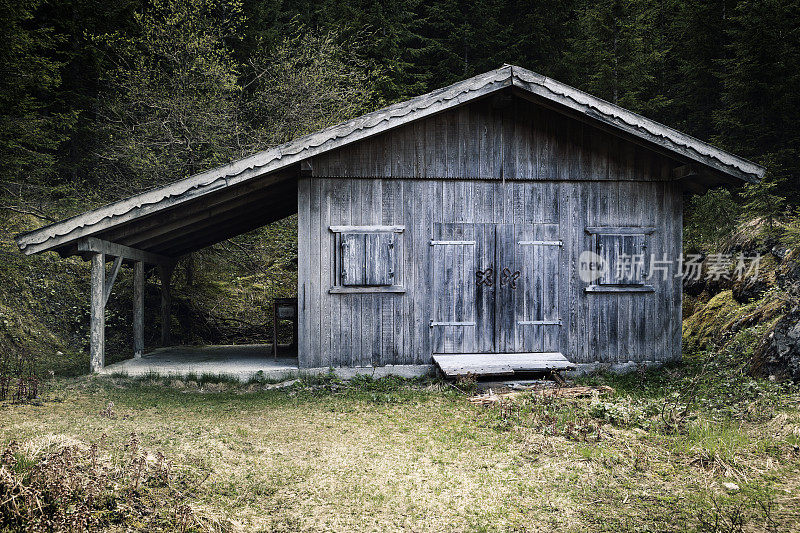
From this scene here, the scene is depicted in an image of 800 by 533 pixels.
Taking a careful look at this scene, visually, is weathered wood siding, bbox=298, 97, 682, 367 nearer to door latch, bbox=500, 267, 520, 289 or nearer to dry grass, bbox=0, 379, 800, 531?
door latch, bbox=500, 267, 520, 289

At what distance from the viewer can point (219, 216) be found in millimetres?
10602

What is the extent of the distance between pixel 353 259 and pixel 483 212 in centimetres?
239

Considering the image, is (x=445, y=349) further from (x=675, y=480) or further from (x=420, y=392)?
(x=675, y=480)

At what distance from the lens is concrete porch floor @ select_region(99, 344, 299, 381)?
923cm

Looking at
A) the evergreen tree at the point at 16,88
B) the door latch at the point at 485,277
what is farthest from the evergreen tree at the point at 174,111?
the door latch at the point at 485,277

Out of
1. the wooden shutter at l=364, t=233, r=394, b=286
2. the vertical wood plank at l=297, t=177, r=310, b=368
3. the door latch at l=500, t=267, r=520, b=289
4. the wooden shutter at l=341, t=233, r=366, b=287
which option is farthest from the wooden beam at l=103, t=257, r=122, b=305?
the door latch at l=500, t=267, r=520, b=289

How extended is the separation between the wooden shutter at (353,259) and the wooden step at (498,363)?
187 centimetres

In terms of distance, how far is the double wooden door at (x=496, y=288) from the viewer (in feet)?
31.4

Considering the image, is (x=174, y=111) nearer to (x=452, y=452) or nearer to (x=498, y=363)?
(x=498, y=363)

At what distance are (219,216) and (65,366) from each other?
4.52 meters

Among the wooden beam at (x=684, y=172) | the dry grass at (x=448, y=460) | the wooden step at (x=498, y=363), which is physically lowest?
the dry grass at (x=448, y=460)

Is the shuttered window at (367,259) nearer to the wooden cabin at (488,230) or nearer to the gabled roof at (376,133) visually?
the wooden cabin at (488,230)

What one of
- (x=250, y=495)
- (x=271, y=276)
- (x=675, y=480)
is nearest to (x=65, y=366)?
(x=271, y=276)

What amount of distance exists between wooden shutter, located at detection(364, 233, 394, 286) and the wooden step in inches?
62.4
